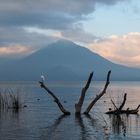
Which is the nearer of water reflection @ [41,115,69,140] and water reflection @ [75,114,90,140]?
water reflection @ [41,115,69,140]

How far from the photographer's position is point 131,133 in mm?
30312

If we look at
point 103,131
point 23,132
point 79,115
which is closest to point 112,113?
point 79,115

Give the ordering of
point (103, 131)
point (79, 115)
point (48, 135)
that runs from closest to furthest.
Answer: point (48, 135) < point (103, 131) < point (79, 115)

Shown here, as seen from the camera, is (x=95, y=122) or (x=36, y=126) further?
(x=95, y=122)

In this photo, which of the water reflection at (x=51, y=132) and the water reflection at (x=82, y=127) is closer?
the water reflection at (x=51, y=132)

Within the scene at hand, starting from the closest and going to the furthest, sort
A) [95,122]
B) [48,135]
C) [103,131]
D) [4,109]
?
[48,135] → [103,131] → [95,122] → [4,109]

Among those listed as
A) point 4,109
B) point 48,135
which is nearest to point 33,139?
point 48,135

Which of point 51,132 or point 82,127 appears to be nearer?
point 51,132

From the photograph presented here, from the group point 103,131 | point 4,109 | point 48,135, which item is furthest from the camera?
point 4,109

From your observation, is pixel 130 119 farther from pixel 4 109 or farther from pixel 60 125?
pixel 4 109

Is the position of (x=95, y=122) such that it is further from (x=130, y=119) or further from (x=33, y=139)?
(x=33, y=139)

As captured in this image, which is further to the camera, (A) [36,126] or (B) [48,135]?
(A) [36,126]

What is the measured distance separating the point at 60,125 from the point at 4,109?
15248 mm

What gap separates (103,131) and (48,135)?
430cm
